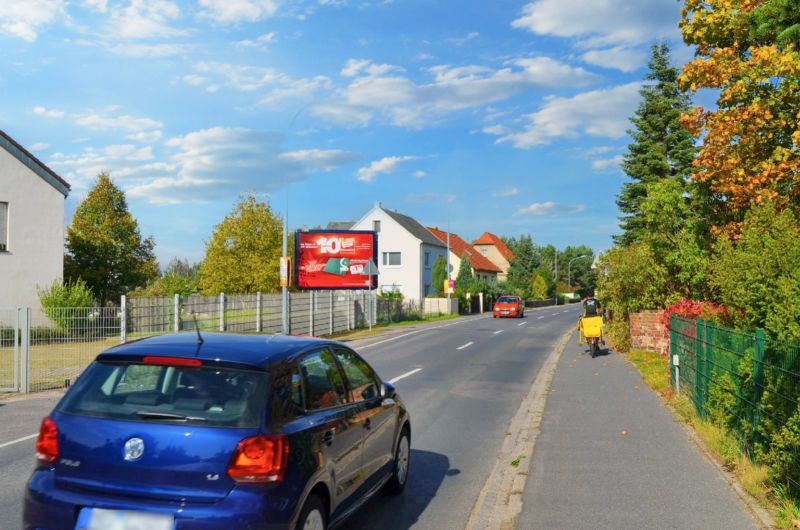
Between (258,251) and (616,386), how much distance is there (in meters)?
44.6

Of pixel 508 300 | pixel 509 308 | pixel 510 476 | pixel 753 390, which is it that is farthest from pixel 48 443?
pixel 508 300

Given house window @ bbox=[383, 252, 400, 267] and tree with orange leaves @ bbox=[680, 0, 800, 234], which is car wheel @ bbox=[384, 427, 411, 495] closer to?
tree with orange leaves @ bbox=[680, 0, 800, 234]

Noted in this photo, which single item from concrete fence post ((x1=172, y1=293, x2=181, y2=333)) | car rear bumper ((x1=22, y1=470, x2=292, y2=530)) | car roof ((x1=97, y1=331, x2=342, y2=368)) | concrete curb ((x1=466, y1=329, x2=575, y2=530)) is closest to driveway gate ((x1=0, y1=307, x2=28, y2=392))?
concrete fence post ((x1=172, y1=293, x2=181, y2=333))

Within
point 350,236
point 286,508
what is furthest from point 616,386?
point 350,236

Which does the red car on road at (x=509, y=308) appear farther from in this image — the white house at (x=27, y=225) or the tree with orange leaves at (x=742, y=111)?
the tree with orange leaves at (x=742, y=111)

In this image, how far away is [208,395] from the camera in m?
4.18

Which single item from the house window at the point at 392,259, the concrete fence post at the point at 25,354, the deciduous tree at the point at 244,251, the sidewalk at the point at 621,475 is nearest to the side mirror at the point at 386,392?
the sidewalk at the point at 621,475

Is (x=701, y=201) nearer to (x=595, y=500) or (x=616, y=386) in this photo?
(x=616, y=386)

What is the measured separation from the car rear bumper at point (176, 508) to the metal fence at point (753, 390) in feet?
13.1

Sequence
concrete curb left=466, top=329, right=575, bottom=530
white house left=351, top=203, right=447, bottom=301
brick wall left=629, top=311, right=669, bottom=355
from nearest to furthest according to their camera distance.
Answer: concrete curb left=466, top=329, right=575, bottom=530, brick wall left=629, top=311, right=669, bottom=355, white house left=351, top=203, right=447, bottom=301

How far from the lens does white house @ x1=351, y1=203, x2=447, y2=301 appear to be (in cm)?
6862

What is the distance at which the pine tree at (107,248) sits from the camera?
37688 millimetres

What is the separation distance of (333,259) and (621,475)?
33.1 m

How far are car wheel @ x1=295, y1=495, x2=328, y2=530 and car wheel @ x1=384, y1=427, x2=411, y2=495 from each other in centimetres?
195
